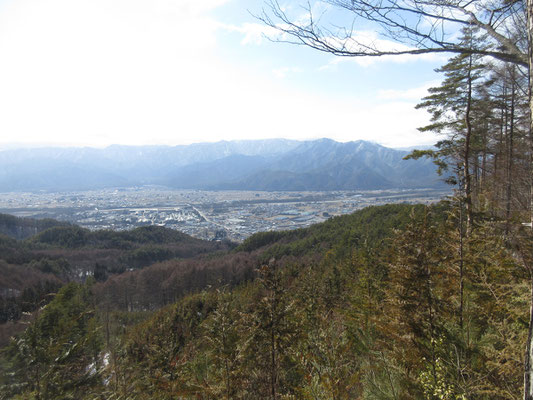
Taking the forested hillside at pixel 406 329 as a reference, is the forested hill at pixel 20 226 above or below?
below

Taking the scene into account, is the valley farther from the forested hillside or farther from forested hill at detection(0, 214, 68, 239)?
the forested hillside

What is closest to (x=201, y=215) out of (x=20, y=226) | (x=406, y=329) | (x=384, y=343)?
(x=20, y=226)

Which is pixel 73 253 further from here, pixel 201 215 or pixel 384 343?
pixel 384 343

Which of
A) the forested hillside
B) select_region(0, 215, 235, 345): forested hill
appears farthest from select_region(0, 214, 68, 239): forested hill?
the forested hillside

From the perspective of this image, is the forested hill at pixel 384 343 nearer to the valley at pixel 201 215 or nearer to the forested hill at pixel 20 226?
the valley at pixel 201 215

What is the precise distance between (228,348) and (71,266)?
62301 millimetres

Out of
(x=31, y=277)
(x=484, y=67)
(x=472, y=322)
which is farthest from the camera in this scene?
(x=31, y=277)

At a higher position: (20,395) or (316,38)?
(316,38)

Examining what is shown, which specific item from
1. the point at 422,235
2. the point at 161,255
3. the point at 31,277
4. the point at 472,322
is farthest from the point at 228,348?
the point at 161,255

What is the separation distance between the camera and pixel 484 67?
9.74 meters

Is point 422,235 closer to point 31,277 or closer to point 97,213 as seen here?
point 31,277

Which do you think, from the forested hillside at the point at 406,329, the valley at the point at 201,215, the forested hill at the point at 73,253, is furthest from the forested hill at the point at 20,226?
the forested hillside at the point at 406,329

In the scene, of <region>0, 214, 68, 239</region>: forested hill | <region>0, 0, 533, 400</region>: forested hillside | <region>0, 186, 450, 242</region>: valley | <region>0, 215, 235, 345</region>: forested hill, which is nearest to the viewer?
<region>0, 0, 533, 400</region>: forested hillside

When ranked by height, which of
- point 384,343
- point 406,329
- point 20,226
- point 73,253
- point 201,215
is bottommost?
point 73,253
